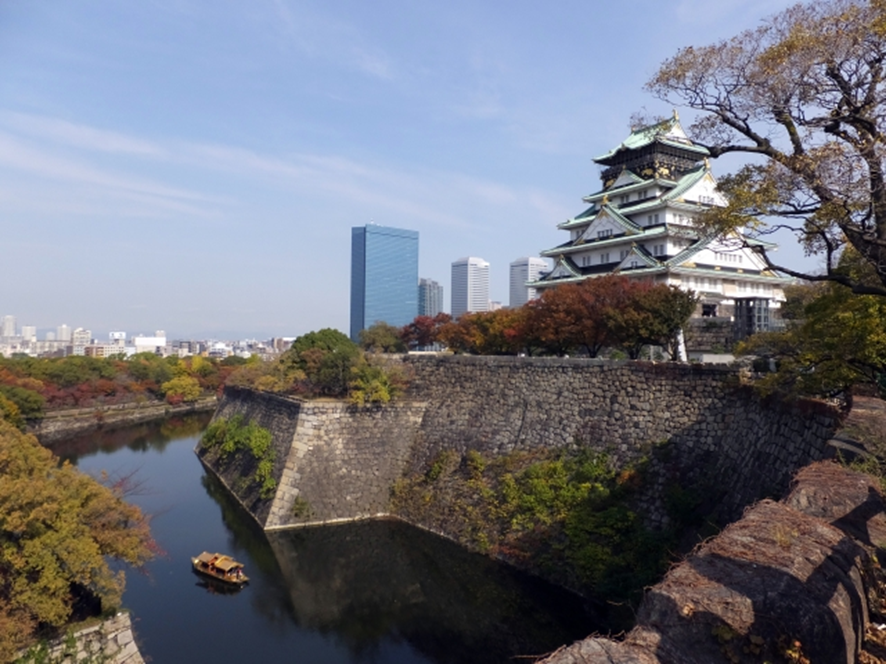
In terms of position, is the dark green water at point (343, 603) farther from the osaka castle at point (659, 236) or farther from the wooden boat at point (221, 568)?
the osaka castle at point (659, 236)

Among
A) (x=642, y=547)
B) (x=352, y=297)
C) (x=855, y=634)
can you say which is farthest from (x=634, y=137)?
(x=352, y=297)

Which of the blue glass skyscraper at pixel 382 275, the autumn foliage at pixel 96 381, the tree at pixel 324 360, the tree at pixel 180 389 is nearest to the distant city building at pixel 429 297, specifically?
the blue glass skyscraper at pixel 382 275

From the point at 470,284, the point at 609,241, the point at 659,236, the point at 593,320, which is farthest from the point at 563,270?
the point at 470,284

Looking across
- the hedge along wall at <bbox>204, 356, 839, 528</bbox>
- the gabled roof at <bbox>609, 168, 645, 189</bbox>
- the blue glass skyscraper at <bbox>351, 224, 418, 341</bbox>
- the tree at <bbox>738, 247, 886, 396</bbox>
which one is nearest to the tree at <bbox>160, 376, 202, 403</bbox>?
the hedge along wall at <bbox>204, 356, 839, 528</bbox>

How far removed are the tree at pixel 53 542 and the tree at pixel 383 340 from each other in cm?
2089

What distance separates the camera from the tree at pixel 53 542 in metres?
8.23

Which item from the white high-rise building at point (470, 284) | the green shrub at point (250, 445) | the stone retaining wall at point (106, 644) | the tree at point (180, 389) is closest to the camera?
the stone retaining wall at point (106, 644)

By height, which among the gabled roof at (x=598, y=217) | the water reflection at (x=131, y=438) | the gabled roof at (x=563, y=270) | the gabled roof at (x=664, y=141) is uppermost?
the gabled roof at (x=664, y=141)

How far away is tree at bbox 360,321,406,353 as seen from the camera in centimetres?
3094

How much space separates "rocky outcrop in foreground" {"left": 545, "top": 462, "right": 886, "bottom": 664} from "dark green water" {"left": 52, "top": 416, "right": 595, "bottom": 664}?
566 cm

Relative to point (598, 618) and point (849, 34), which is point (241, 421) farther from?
point (849, 34)

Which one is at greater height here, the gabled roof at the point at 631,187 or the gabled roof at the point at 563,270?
the gabled roof at the point at 631,187

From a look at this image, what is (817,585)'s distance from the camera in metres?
3.43

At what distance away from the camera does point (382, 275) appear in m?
99.6
